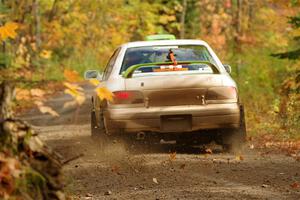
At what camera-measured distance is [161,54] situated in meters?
11.6

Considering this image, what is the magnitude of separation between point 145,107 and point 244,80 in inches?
387

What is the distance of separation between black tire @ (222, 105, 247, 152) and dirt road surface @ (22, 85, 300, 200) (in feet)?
0.54

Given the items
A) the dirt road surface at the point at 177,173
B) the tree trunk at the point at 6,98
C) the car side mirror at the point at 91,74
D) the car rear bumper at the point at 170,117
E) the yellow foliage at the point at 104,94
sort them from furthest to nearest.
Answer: the car side mirror at the point at 91,74 → the car rear bumper at the point at 170,117 → the dirt road surface at the point at 177,173 → the yellow foliage at the point at 104,94 → the tree trunk at the point at 6,98

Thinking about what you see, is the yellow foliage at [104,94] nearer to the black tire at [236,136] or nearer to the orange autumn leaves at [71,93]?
the orange autumn leaves at [71,93]

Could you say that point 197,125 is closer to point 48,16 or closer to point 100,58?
point 48,16

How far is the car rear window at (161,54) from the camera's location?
11.6m

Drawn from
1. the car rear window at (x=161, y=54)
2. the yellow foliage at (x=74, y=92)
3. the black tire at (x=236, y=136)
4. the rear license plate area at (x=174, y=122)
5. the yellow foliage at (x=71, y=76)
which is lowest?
the black tire at (x=236, y=136)

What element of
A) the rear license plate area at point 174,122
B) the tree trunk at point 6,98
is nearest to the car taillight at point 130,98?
the rear license plate area at point 174,122

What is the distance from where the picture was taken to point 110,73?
11.4m

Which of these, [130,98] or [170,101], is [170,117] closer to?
[170,101]

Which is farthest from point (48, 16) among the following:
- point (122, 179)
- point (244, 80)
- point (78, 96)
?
point (78, 96)

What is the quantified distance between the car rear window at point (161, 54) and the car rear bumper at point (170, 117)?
1.12m

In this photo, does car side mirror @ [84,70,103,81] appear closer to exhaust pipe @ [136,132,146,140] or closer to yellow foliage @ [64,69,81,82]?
exhaust pipe @ [136,132,146,140]

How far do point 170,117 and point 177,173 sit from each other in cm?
165
